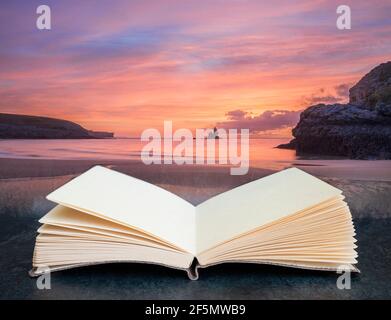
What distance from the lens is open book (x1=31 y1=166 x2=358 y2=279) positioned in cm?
103

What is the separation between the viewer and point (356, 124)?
356cm

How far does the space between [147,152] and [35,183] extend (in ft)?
3.44

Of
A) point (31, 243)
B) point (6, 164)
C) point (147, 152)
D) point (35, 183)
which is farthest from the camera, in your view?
point (147, 152)

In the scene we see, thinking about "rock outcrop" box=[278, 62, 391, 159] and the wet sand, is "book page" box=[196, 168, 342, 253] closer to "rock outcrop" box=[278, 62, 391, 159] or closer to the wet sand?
the wet sand

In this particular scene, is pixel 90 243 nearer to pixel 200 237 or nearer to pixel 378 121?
pixel 200 237

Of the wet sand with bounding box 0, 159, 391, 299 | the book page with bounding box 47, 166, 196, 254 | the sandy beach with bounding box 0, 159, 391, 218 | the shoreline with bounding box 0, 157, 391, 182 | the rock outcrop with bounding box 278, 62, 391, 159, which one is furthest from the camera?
the rock outcrop with bounding box 278, 62, 391, 159

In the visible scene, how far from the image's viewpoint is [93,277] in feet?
3.39

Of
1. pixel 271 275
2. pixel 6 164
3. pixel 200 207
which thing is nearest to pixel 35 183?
pixel 6 164

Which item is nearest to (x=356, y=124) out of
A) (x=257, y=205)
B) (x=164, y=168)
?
(x=164, y=168)

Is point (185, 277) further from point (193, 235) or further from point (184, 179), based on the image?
point (184, 179)

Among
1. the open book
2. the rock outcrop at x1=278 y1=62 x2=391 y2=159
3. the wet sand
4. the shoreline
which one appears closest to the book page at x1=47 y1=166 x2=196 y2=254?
the open book

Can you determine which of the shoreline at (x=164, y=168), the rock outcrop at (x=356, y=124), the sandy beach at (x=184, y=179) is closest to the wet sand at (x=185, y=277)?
the sandy beach at (x=184, y=179)

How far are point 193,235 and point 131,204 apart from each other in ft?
0.60

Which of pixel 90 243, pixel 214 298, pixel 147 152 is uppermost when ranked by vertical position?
pixel 147 152
